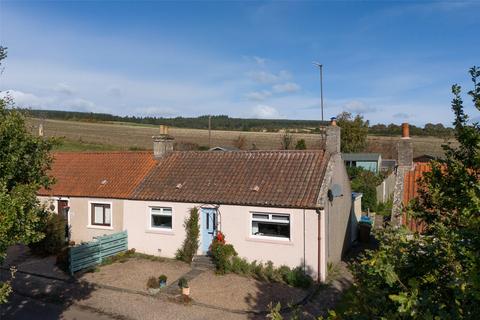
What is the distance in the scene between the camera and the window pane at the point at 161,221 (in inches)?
765

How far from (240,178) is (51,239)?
32.3 ft

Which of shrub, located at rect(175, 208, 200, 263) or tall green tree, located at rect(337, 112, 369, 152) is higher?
tall green tree, located at rect(337, 112, 369, 152)

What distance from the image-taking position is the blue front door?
59.9 feet

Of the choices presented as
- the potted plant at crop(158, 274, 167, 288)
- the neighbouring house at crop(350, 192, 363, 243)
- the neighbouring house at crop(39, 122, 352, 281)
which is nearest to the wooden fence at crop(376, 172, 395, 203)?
the neighbouring house at crop(350, 192, 363, 243)

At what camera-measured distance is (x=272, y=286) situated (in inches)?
616

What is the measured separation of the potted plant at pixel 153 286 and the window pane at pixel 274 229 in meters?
4.67

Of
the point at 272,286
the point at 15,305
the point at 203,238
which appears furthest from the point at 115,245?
the point at 272,286

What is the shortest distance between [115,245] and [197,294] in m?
6.20

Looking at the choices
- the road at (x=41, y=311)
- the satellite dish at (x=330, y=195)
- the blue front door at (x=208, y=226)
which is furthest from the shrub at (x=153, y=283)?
the satellite dish at (x=330, y=195)

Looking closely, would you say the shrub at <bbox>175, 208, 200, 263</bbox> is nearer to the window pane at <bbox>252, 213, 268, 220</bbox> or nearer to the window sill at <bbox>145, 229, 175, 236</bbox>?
the window sill at <bbox>145, 229, 175, 236</bbox>

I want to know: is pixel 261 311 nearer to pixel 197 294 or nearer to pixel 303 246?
pixel 197 294

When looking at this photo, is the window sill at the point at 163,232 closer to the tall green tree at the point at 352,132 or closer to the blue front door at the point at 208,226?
the blue front door at the point at 208,226

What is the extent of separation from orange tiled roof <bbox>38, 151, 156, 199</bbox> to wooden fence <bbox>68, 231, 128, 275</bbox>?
210 centimetres

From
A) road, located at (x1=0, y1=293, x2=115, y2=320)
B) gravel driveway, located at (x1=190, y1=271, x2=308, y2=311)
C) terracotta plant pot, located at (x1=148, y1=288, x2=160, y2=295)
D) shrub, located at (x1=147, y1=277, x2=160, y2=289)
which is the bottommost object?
road, located at (x1=0, y1=293, x2=115, y2=320)
